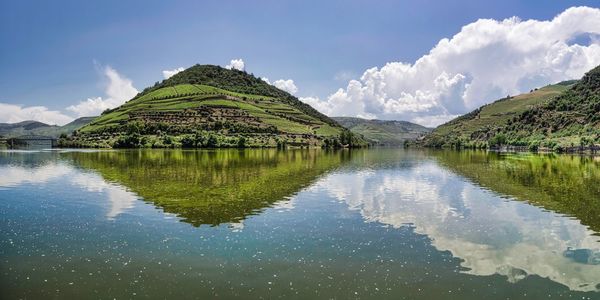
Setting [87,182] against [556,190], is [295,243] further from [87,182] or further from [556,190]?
[87,182]

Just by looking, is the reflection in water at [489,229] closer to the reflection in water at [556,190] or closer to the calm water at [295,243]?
the calm water at [295,243]

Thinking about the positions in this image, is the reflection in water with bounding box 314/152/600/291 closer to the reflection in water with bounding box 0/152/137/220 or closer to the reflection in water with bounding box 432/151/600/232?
the reflection in water with bounding box 432/151/600/232

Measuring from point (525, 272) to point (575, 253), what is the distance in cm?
559

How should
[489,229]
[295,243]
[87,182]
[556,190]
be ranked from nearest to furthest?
[295,243] → [489,229] → [556,190] → [87,182]

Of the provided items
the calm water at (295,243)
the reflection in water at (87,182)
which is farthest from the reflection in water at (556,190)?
the reflection in water at (87,182)

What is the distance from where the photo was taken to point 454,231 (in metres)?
29.1

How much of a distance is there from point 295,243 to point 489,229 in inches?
568

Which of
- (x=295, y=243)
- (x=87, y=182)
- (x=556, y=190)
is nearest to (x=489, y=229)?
(x=295, y=243)

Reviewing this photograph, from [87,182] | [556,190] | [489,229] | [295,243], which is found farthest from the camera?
[87,182]

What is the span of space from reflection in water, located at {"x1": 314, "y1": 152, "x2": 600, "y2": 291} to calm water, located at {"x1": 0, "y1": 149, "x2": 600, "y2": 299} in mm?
129

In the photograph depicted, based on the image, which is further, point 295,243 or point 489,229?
point 489,229

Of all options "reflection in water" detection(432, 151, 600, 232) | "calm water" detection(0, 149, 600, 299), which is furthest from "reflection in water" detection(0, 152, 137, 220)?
"reflection in water" detection(432, 151, 600, 232)

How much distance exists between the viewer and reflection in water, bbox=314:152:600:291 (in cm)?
2105

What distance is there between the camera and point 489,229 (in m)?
29.9
